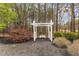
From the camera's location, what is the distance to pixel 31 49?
356cm

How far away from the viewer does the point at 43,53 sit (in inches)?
140

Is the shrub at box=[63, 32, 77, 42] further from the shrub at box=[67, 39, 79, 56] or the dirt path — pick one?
the dirt path

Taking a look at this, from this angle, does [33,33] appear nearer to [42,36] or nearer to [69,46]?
[42,36]

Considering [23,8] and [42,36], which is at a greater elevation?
[23,8]

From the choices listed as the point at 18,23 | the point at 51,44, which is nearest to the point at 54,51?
the point at 51,44

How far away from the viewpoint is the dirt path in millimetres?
3551

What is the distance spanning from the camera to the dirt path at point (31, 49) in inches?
140

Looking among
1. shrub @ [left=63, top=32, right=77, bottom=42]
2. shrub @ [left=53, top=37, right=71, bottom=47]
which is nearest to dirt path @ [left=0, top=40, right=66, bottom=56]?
shrub @ [left=53, top=37, right=71, bottom=47]

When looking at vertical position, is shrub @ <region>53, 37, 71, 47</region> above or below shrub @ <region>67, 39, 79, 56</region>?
above

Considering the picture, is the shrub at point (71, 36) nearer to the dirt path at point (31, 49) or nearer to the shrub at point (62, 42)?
the shrub at point (62, 42)

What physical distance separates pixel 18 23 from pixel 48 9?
433 millimetres

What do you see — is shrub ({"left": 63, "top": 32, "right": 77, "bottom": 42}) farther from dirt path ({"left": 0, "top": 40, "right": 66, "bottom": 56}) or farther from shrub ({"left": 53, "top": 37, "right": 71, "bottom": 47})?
dirt path ({"left": 0, "top": 40, "right": 66, "bottom": 56})

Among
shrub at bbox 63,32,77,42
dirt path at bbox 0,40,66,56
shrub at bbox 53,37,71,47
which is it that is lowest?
dirt path at bbox 0,40,66,56

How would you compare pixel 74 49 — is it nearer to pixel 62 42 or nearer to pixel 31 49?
pixel 62 42
